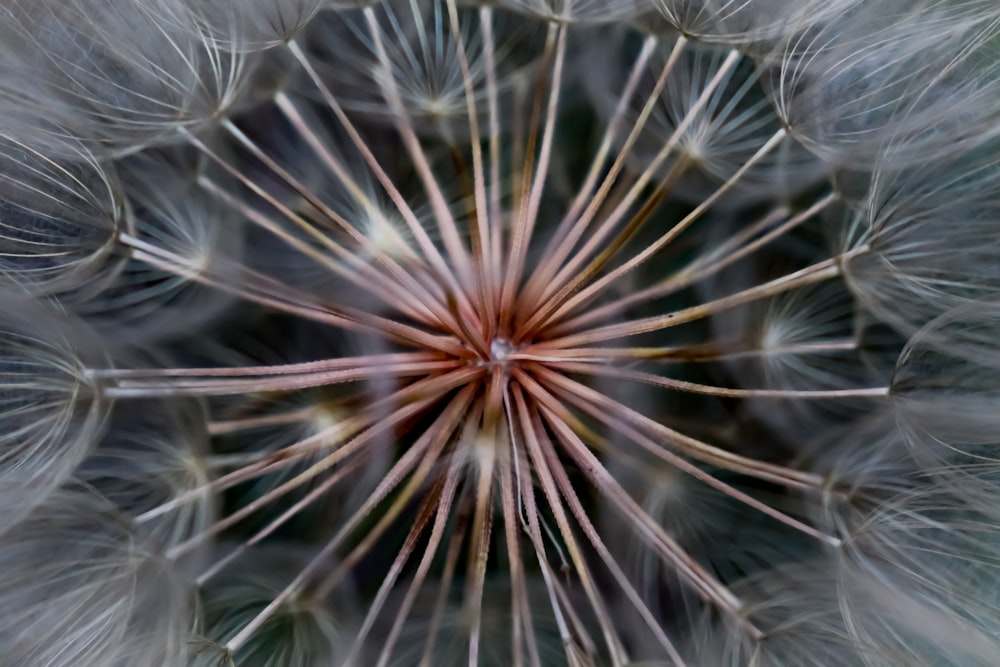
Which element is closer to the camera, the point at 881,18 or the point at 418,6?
the point at 881,18

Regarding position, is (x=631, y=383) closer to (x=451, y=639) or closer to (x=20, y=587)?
(x=451, y=639)

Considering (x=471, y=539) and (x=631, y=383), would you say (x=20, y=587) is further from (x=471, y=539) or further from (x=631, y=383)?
(x=631, y=383)

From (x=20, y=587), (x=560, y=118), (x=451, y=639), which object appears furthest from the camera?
(x=560, y=118)

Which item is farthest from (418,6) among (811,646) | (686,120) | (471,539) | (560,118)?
(811,646)

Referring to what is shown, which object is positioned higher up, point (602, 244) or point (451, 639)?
point (602, 244)

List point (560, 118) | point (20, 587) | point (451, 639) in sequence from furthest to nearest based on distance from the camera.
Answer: point (560, 118) → point (451, 639) → point (20, 587)

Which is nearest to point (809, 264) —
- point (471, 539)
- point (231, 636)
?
point (471, 539)

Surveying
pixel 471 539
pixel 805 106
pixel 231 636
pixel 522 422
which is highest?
pixel 805 106
